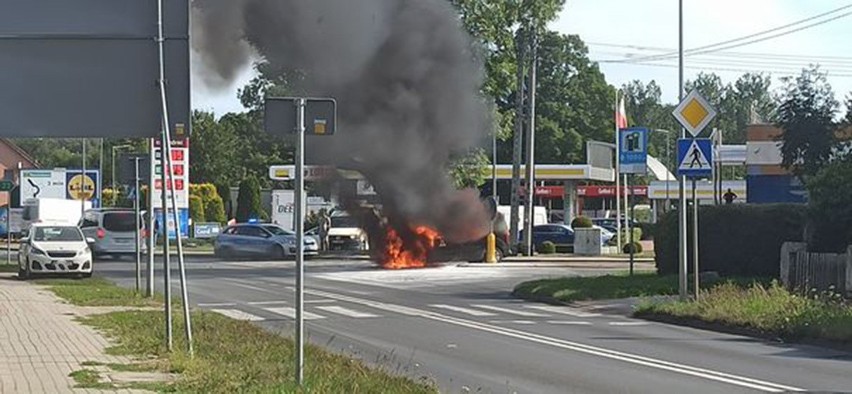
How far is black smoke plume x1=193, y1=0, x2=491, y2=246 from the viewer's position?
3241 cm

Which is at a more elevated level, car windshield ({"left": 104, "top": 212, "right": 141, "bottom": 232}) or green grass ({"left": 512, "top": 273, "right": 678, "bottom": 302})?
car windshield ({"left": 104, "top": 212, "right": 141, "bottom": 232})

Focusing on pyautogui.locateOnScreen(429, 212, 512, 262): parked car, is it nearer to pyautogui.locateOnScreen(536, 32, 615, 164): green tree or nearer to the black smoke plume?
the black smoke plume

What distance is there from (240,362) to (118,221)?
3348cm

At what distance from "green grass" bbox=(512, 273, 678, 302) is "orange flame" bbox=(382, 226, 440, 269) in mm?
11236

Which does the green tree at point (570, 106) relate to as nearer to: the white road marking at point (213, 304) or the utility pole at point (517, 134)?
the utility pole at point (517, 134)

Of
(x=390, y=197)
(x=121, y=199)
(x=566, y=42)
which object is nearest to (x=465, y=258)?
(x=390, y=197)

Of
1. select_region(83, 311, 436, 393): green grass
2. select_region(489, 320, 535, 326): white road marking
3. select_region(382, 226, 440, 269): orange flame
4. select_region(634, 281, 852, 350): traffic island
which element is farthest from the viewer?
select_region(382, 226, 440, 269): orange flame

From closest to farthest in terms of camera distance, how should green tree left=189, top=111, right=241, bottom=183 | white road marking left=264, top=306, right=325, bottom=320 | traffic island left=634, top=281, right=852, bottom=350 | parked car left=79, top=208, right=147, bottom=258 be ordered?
traffic island left=634, top=281, right=852, bottom=350 → white road marking left=264, top=306, right=325, bottom=320 → parked car left=79, top=208, right=147, bottom=258 → green tree left=189, top=111, right=241, bottom=183

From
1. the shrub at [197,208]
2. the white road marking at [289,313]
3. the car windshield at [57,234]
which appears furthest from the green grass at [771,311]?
the shrub at [197,208]

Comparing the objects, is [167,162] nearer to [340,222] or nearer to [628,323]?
[628,323]

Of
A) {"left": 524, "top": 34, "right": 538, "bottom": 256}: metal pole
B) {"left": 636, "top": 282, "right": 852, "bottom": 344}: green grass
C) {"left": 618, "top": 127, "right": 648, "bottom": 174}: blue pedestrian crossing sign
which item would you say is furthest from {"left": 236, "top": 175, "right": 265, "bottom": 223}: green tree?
{"left": 636, "top": 282, "right": 852, "bottom": 344}: green grass

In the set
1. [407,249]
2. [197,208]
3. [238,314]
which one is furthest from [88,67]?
[197,208]

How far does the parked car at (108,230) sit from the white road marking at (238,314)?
2328 centimetres

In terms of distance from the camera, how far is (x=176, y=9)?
15.3 metres
